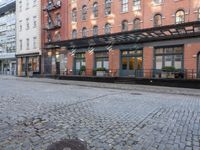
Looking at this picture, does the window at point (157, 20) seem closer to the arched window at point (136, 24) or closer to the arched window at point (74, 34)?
the arched window at point (136, 24)

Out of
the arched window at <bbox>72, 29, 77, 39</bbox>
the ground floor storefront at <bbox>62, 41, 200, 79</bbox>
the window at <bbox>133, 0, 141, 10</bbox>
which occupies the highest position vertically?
the window at <bbox>133, 0, 141, 10</bbox>

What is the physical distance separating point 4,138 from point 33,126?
1035mm

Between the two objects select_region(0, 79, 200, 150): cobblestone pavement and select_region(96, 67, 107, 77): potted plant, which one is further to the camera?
select_region(96, 67, 107, 77): potted plant

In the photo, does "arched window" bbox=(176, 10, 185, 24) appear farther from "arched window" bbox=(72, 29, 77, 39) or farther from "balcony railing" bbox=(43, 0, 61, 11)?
"balcony railing" bbox=(43, 0, 61, 11)

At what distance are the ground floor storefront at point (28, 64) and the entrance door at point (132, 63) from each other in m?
16.7

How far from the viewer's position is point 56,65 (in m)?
32.8

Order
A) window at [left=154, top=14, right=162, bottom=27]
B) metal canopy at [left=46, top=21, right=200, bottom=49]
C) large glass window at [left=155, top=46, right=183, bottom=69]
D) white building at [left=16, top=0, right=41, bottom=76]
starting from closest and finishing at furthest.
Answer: metal canopy at [left=46, top=21, right=200, bottom=49], large glass window at [left=155, top=46, right=183, bottom=69], window at [left=154, top=14, right=162, bottom=27], white building at [left=16, top=0, right=41, bottom=76]

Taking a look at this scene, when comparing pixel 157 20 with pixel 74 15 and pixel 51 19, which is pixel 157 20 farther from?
pixel 51 19

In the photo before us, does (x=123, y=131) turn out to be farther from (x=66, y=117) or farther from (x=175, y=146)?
(x=66, y=117)

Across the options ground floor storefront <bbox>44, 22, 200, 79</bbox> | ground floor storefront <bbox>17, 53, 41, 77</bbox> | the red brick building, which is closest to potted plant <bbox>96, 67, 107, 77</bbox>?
ground floor storefront <bbox>44, 22, 200, 79</bbox>

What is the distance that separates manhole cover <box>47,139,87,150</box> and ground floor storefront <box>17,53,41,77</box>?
31837 mm

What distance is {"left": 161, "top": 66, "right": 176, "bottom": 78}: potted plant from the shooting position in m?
19.7

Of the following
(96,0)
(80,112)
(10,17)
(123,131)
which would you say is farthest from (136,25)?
(10,17)

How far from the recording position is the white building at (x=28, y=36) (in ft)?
117
